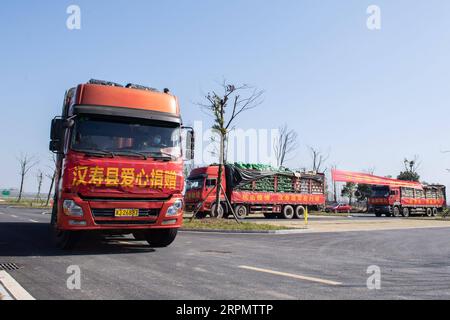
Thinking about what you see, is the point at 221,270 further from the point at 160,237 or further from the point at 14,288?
the point at 160,237

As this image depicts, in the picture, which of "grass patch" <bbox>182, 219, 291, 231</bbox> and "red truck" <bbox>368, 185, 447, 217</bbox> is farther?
"red truck" <bbox>368, 185, 447, 217</bbox>

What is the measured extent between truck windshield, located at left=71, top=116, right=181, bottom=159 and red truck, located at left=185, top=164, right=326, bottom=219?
45.8ft

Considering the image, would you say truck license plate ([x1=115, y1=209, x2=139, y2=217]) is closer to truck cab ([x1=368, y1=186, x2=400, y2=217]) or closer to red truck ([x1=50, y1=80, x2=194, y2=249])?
red truck ([x1=50, y1=80, x2=194, y2=249])

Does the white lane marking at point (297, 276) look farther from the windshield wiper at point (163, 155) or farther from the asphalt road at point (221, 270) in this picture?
the windshield wiper at point (163, 155)

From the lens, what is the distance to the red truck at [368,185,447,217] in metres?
36.0

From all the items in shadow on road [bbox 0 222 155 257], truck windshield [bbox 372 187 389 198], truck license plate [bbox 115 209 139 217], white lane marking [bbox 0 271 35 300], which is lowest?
white lane marking [bbox 0 271 35 300]

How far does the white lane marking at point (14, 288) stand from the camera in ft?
14.9

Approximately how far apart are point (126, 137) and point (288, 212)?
20.9m

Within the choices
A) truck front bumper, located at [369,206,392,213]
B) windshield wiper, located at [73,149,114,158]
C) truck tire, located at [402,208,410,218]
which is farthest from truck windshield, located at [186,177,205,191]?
truck tire, located at [402,208,410,218]

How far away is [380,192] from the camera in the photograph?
36.7 m

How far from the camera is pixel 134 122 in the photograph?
27.3 feet

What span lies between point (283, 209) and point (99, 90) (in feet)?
67.9

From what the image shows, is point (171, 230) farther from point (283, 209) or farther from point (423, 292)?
point (283, 209)
